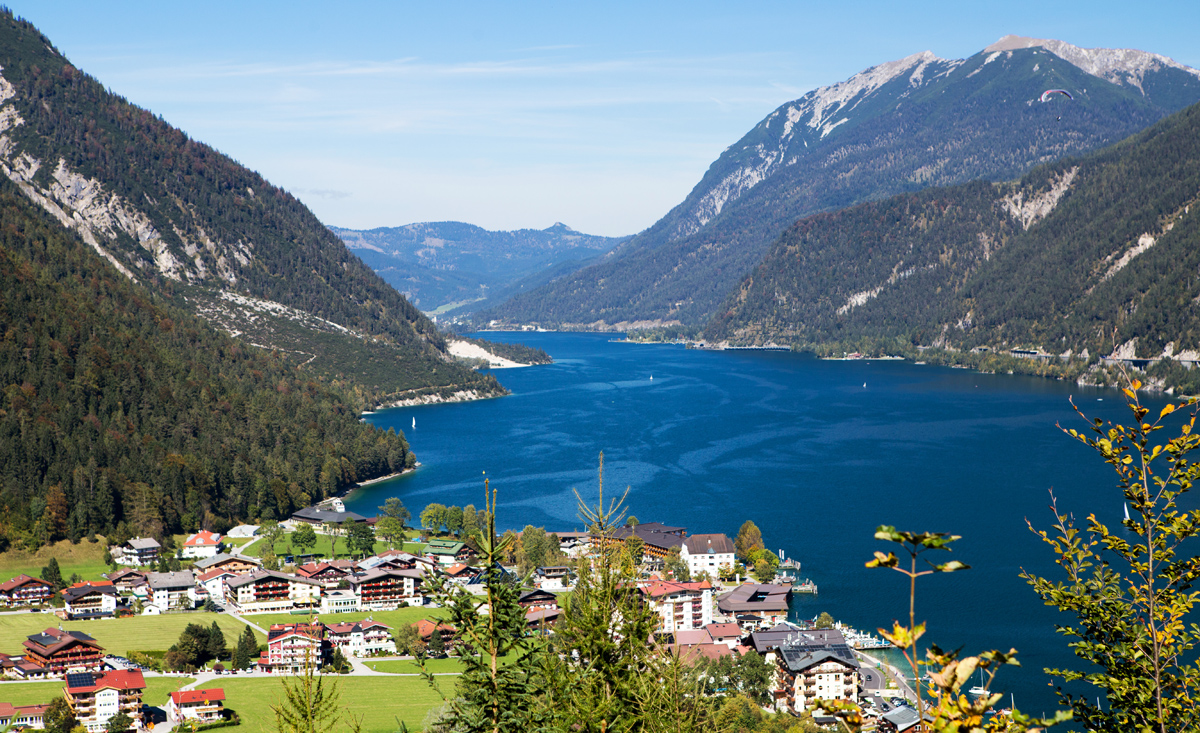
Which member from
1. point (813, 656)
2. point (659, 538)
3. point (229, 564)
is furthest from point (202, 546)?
point (813, 656)

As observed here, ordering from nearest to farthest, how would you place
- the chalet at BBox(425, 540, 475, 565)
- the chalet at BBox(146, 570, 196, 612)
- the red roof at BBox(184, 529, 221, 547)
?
the chalet at BBox(146, 570, 196, 612), the chalet at BBox(425, 540, 475, 565), the red roof at BBox(184, 529, 221, 547)

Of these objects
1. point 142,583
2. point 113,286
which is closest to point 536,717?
point 142,583

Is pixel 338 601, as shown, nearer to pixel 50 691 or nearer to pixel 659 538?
pixel 50 691

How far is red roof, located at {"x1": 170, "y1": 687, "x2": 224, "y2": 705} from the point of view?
45.5 metres

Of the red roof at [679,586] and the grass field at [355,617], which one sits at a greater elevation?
the red roof at [679,586]

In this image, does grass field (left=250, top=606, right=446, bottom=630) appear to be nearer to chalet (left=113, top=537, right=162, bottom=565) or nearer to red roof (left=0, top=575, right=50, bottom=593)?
red roof (left=0, top=575, right=50, bottom=593)

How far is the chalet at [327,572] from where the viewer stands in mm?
68512

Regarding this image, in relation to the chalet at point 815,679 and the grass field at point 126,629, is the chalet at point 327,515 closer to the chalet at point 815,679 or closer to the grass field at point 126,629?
the grass field at point 126,629

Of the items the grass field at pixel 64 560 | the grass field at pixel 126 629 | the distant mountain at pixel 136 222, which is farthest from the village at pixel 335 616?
the distant mountain at pixel 136 222

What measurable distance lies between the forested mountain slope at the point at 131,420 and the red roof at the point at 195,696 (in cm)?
3739

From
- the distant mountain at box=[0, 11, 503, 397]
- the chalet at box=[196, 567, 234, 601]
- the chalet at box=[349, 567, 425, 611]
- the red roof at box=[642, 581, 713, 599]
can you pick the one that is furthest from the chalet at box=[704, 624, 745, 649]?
the distant mountain at box=[0, 11, 503, 397]

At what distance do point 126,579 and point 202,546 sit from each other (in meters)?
9.92

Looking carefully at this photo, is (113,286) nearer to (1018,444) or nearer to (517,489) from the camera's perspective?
(517,489)

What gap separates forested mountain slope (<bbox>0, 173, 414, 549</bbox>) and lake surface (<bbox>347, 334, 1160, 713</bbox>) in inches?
369
